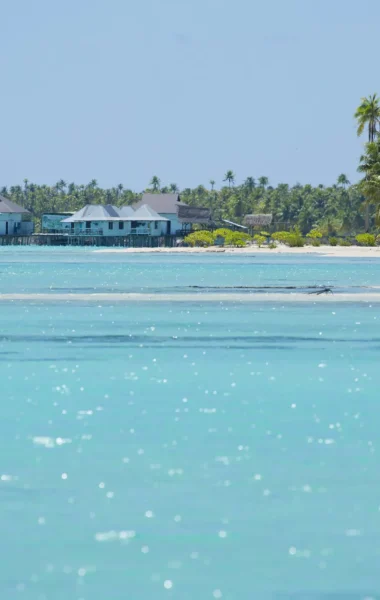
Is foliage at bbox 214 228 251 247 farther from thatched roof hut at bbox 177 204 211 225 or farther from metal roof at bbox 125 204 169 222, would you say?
thatched roof hut at bbox 177 204 211 225

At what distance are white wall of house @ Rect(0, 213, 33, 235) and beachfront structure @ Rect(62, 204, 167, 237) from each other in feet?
38.9

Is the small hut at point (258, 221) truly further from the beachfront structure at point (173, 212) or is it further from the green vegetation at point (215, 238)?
the green vegetation at point (215, 238)

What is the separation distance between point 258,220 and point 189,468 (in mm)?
178162

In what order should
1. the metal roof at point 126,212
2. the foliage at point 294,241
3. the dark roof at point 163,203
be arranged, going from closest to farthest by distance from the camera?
the foliage at point 294,241
the metal roof at point 126,212
the dark roof at point 163,203

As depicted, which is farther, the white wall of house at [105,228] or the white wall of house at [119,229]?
the white wall of house at [105,228]

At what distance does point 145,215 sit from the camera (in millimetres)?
160875

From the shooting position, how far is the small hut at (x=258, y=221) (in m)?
191

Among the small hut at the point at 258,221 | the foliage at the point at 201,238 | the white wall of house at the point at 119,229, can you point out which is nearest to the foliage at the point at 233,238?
the foliage at the point at 201,238

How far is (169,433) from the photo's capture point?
54.4 feet

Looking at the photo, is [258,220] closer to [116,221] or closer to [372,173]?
[116,221]

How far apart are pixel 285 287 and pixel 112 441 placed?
131ft

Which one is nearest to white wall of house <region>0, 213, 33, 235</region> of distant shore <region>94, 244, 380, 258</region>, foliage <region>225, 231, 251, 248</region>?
distant shore <region>94, 244, 380, 258</region>

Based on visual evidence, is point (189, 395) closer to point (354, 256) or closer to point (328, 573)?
point (328, 573)

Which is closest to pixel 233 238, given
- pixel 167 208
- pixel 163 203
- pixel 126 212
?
pixel 126 212
